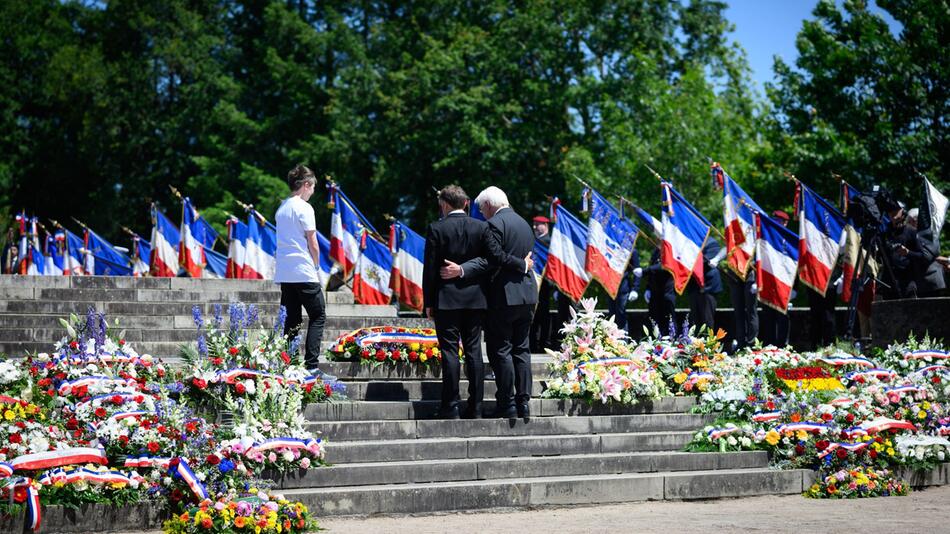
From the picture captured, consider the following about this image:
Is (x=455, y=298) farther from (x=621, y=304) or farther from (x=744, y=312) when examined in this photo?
(x=621, y=304)

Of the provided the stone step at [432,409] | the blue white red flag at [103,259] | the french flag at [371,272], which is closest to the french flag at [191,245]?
the blue white red flag at [103,259]

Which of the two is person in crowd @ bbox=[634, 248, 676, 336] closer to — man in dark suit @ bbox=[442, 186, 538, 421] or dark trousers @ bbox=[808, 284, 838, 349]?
dark trousers @ bbox=[808, 284, 838, 349]

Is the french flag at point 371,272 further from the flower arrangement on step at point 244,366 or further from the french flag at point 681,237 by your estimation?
the flower arrangement on step at point 244,366

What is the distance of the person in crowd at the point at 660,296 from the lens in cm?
1609

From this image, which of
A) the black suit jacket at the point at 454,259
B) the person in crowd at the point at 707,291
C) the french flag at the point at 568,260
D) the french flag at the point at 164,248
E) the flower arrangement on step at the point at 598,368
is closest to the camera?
the black suit jacket at the point at 454,259

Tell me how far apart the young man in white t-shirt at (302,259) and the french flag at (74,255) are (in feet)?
57.2

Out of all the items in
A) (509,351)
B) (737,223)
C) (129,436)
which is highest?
(737,223)

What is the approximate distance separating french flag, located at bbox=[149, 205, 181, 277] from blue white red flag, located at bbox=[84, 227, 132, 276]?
313 centimetres

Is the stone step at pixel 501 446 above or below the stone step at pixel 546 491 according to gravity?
above

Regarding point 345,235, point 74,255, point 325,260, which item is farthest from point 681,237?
point 74,255

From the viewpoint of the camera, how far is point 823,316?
623 inches

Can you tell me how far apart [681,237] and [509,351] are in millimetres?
5817

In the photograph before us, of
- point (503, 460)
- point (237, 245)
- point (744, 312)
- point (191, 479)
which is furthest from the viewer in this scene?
point (237, 245)

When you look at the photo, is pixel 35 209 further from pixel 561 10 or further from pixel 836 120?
pixel 836 120
